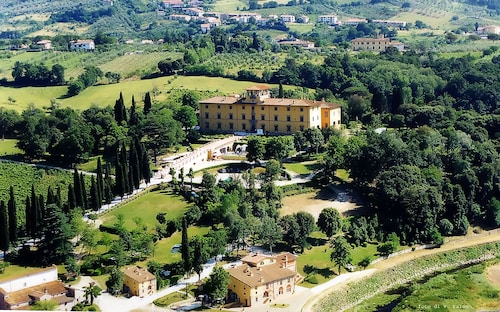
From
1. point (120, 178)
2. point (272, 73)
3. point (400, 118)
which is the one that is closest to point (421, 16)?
point (272, 73)

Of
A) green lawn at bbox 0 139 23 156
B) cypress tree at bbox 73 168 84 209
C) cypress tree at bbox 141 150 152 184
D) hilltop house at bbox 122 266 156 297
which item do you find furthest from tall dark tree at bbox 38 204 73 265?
green lawn at bbox 0 139 23 156

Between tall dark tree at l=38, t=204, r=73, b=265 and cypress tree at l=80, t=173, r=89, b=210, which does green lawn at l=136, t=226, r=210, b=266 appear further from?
cypress tree at l=80, t=173, r=89, b=210

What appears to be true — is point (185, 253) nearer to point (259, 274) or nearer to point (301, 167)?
point (259, 274)

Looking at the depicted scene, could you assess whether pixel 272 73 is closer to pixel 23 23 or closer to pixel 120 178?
pixel 120 178

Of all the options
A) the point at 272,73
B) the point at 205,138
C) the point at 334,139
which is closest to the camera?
the point at 334,139

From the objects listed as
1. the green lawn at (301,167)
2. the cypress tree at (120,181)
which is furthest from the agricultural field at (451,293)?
the cypress tree at (120,181)

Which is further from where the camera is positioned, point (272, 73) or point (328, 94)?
point (272, 73)

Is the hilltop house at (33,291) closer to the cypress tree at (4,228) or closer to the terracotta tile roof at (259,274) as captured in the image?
the cypress tree at (4,228)
